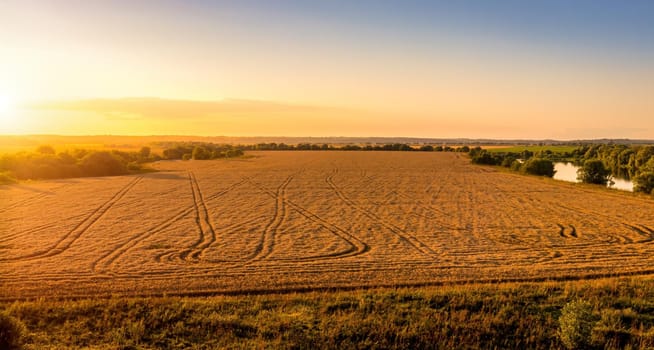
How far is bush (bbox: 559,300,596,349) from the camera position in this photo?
9.53 m

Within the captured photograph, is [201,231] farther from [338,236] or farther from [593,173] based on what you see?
[593,173]

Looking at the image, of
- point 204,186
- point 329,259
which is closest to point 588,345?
point 329,259

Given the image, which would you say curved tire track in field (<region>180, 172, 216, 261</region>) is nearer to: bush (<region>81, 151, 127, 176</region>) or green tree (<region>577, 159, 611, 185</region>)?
bush (<region>81, 151, 127, 176</region>)

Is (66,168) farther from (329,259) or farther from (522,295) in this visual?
(522,295)

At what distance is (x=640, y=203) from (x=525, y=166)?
28.0 metres

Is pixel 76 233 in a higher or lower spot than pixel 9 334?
lower

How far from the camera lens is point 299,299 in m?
12.1

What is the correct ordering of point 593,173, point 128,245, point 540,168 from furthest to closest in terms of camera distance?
point 540,168 → point 593,173 → point 128,245

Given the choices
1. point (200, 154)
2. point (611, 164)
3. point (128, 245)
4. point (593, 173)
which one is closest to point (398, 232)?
point (128, 245)

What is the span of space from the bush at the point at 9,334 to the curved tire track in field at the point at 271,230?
8389mm

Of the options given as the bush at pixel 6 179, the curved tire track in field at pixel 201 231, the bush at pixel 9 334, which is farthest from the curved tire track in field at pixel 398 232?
the bush at pixel 6 179

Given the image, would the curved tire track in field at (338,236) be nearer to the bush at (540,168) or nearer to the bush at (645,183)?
the bush at (645,183)

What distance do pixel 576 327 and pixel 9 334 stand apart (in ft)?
35.1

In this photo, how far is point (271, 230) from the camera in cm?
2236
